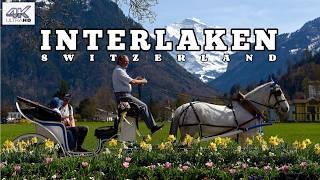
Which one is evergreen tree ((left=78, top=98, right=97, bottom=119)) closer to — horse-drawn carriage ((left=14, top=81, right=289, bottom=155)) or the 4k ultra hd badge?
the 4k ultra hd badge

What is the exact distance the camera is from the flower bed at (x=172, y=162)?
9.21 meters

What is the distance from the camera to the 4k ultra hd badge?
63.4 ft

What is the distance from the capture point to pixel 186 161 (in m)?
10.3

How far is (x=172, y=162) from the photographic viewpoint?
10.3 m

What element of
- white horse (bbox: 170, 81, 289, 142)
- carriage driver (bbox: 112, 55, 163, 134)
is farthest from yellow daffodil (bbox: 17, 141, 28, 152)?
white horse (bbox: 170, 81, 289, 142)

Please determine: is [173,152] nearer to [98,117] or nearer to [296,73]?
[98,117]

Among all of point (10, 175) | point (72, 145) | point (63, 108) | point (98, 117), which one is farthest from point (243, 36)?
point (98, 117)

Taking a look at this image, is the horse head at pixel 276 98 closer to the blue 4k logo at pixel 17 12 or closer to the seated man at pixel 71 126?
the seated man at pixel 71 126

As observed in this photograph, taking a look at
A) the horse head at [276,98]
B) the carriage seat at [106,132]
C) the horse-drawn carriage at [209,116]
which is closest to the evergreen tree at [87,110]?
the horse head at [276,98]

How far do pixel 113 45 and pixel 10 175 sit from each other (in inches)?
376

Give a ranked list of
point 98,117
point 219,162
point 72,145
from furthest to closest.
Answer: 1. point 98,117
2. point 72,145
3. point 219,162

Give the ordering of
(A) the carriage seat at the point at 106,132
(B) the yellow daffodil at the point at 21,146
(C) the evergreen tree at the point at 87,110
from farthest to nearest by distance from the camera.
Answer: (C) the evergreen tree at the point at 87,110 < (A) the carriage seat at the point at 106,132 < (B) the yellow daffodil at the point at 21,146

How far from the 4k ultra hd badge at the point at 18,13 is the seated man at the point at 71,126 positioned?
13.7ft

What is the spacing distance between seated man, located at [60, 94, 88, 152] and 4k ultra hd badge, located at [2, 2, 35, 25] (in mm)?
4187
